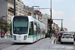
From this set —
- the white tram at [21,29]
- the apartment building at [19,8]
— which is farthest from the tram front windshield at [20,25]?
the apartment building at [19,8]

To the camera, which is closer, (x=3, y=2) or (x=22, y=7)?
(x=3, y=2)

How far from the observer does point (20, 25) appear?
22266 mm

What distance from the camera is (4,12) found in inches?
3132

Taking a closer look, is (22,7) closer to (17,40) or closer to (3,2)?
(3,2)

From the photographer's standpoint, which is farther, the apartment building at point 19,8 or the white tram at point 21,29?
the apartment building at point 19,8

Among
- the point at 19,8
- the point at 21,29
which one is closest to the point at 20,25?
the point at 21,29

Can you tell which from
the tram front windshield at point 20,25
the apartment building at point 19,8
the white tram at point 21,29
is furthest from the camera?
the apartment building at point 19,8

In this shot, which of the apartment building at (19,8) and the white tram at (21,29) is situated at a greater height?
the apartment building at (19,8)

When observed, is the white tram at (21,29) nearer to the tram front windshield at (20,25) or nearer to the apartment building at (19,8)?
the tram front windshield at (20,25)

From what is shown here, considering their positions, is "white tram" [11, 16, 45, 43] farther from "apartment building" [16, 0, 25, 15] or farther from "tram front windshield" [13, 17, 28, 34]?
"apartment building" [16, 0, 25, 15]

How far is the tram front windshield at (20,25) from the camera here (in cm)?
2203

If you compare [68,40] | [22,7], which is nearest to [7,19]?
[22,7]

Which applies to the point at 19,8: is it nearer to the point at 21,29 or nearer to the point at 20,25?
the point at 20,25

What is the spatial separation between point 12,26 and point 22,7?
246ft
